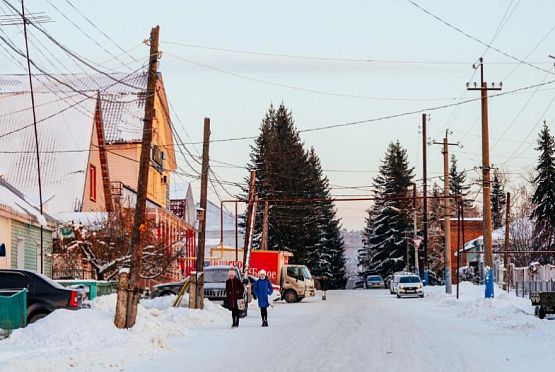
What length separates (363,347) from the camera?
18719 millimetres

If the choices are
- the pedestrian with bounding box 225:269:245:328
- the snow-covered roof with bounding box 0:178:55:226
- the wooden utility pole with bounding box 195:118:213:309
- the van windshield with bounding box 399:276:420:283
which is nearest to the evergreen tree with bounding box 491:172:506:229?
the van windshield with bounding box 399:276:420:283

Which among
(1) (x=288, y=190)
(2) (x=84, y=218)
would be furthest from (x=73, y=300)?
(1) (x=288, y=190)

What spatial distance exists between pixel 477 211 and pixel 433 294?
296 feet

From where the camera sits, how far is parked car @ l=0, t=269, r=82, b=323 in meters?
20.8

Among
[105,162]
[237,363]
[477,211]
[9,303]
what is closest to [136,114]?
[105,162]

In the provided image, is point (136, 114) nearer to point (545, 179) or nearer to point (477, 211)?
point (545, 179)

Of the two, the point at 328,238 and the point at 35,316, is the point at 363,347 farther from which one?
the point at 328,238

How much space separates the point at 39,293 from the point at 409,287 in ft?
127

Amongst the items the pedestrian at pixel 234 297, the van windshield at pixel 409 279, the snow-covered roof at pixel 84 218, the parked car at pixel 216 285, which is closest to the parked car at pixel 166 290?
the parked car at pixel 216 285

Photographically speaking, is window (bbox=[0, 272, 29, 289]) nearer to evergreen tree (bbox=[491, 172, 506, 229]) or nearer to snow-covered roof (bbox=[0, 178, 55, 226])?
snow-covered roof (bbox=[0, 178, 55, 226])

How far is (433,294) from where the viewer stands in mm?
57688

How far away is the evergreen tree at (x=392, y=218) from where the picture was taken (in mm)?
99438

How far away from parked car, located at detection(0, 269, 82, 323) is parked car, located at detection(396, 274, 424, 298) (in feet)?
125

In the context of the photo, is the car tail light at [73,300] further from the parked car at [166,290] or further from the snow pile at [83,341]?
the parked car at [166,290]
